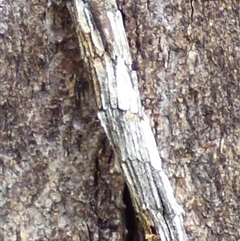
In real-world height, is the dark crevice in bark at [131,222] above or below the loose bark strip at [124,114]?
below

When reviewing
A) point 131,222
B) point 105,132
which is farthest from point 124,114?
point 131,222

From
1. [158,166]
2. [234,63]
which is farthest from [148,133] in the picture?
[234,63]

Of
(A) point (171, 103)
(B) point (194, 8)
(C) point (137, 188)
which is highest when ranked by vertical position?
(B) point (194, 8)

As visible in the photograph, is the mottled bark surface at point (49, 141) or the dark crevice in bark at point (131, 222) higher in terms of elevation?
the mottled bark surface at point (49, 141)

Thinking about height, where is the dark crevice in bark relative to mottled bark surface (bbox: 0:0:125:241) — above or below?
below

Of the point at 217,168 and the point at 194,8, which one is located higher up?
the point at 194,8

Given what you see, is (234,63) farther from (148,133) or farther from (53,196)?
(53,196)
